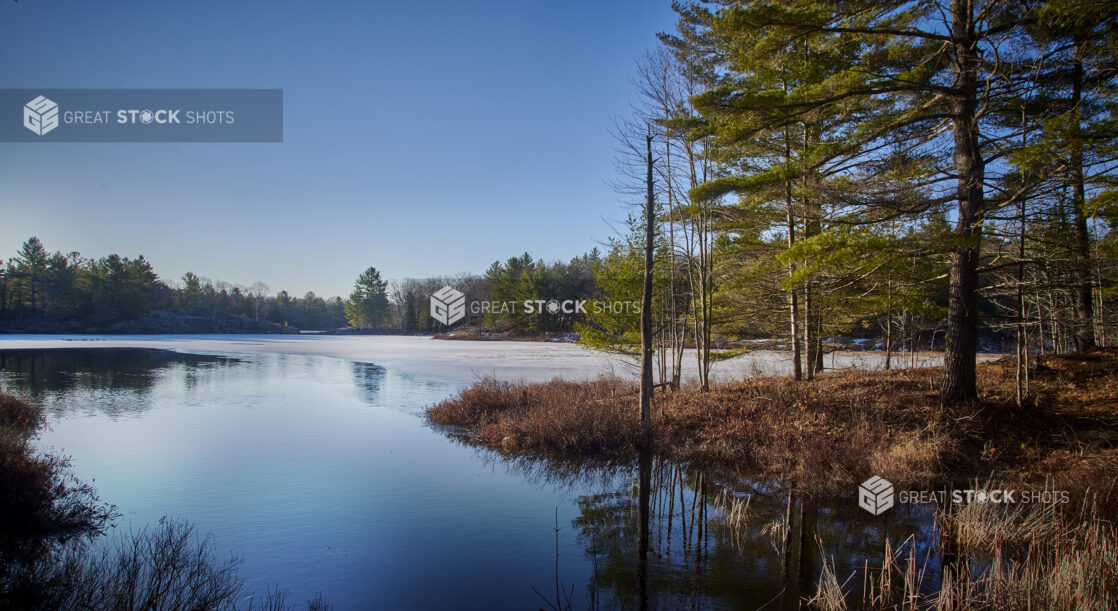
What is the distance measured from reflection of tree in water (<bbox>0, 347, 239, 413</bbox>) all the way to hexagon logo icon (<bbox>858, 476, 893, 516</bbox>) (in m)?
22.7

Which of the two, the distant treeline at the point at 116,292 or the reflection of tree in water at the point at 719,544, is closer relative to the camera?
the reflection of tree in water at the point at 719,544

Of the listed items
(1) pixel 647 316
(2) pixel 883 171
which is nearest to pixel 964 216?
(2) pixel 883 171

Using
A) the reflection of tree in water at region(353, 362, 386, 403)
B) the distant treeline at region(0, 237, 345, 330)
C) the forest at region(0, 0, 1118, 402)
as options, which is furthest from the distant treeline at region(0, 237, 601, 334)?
the forest at region(0, 0, 1118, 402)

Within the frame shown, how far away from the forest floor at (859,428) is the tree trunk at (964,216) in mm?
689

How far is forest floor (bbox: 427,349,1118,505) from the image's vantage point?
363 inches

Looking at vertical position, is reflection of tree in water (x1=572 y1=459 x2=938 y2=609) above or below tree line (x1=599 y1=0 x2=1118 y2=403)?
below

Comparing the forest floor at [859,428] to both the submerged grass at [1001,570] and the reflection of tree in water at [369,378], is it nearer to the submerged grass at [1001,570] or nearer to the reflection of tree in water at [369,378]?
the submerged grass at [1001,570]

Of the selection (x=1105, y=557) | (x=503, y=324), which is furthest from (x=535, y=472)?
(x=503, y=324)

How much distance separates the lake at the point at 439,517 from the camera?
643 centimetres

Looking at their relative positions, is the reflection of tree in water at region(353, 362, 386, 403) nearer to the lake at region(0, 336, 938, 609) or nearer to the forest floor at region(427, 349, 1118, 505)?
the lake at region(0, 336, 938, 609)

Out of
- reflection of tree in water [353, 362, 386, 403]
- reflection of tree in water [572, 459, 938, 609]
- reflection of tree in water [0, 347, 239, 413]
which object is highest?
reflection of tree in water [0, 347, 239, 413]

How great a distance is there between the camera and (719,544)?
7.54 meters

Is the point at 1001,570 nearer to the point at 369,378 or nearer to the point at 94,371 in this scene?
the point at 369,378

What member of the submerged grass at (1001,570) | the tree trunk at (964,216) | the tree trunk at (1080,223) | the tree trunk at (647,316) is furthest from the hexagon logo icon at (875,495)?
the tree trunk at (647,316)
